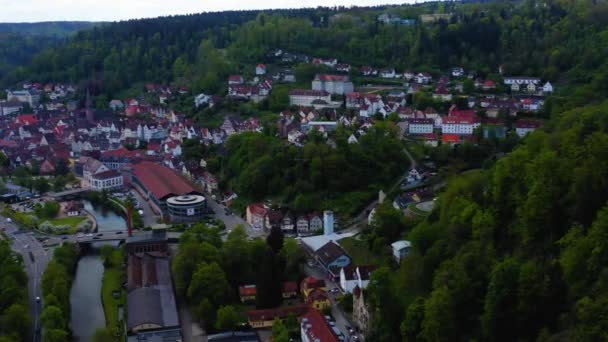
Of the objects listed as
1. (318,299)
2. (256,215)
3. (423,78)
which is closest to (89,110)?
(423,78)

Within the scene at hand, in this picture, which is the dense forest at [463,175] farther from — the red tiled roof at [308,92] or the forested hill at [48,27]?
the forested hill at [48,27]

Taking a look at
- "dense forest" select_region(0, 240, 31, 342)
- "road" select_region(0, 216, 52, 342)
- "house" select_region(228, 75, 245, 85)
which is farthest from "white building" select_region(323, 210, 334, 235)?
"house" select_region(228, 75, 245, 85)

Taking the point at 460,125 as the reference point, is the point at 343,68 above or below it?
above

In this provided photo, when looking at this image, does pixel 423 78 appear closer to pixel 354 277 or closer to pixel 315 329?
pixel 354 277

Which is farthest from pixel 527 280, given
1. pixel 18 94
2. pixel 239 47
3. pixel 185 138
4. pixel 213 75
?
pixel 18 94

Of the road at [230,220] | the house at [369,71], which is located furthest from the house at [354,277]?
the house at [369,71]

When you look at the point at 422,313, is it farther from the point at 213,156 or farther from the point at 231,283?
the point at 213,156

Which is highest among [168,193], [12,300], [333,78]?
[333,78]
